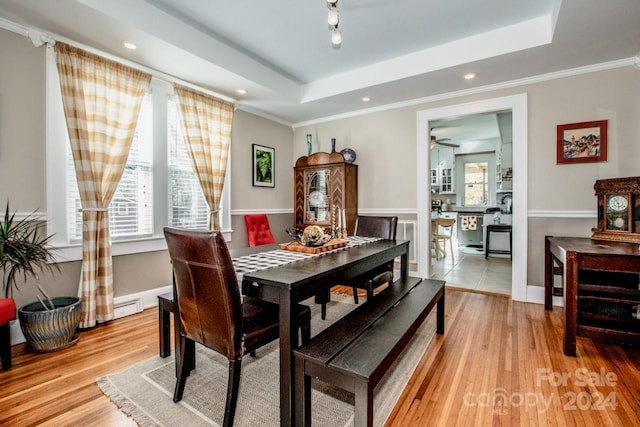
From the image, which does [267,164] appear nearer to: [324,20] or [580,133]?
[324,20]

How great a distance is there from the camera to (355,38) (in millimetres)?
2916

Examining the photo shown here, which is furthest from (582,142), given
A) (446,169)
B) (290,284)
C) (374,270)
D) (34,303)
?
(34,303)

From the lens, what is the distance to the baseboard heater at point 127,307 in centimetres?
281

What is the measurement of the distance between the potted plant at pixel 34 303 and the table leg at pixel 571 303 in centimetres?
374

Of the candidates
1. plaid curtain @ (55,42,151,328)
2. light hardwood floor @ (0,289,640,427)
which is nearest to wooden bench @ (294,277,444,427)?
light hardwood floor @ (0,289,640,427)

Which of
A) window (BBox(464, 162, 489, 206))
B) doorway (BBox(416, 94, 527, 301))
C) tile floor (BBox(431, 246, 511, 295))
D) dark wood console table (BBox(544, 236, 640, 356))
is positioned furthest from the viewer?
window (BBox(464, 162, 489, 206))

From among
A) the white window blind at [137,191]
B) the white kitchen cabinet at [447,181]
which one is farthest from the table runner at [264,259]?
the white kitchen cabinet at [447,181]

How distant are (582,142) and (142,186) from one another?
4707 millimetres

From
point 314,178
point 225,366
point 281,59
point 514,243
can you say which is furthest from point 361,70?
point 225,366

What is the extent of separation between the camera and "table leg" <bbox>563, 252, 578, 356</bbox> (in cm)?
211

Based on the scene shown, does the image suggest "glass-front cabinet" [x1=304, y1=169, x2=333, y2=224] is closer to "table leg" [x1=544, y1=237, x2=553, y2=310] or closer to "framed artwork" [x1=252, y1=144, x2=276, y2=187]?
"framed artwork" [x1=252, y1=144, x2=276, y2=187]

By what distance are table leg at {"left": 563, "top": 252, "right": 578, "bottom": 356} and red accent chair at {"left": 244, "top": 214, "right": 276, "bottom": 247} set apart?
10.9 feet

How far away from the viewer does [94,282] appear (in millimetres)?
2541

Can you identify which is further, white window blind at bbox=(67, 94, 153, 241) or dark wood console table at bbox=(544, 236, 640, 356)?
white window blind at bbox=(67, 94, 153, 241)
